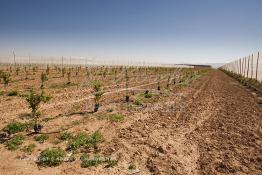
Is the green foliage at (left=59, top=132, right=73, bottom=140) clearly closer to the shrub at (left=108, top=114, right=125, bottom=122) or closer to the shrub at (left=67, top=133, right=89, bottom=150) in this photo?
the shrub at (left=67, top=133, right=89, bottom=150)

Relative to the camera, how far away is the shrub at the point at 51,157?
6336 millimetres

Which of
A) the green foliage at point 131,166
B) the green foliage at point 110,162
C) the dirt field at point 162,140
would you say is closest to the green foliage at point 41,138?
the dirt field at point 162,140

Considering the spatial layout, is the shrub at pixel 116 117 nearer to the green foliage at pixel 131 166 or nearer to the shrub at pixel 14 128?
the shrub at pixel 14 128

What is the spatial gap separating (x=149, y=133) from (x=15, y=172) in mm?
4304

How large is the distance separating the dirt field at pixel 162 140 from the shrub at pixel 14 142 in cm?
15

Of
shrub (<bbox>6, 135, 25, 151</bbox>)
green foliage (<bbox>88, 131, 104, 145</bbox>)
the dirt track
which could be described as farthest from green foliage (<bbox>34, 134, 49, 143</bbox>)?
the dirt track

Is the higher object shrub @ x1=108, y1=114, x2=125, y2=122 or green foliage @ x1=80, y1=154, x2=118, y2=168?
shrub @ x1=108, y1=114, x2=125, y2=122

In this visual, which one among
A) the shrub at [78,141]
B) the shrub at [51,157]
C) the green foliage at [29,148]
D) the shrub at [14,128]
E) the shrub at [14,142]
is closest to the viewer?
the shrub at [51,157]

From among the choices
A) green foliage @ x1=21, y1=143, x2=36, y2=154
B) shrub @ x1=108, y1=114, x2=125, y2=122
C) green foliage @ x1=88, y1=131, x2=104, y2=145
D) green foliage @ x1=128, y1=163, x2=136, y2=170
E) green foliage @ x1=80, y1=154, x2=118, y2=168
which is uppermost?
shrub @ x1=108, y1=114, x2=125, y2=122

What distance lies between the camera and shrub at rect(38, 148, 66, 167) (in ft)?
20.8

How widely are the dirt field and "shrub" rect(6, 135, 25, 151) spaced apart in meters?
0.15

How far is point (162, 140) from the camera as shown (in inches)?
324

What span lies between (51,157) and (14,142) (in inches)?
62.5

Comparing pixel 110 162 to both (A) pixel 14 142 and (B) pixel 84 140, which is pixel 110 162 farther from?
(A) pixel 14 142
